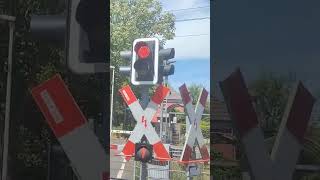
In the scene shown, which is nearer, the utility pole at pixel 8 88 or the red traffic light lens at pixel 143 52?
the red traffic light lens at pixel 143 52

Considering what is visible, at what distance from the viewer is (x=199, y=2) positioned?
1952 mm

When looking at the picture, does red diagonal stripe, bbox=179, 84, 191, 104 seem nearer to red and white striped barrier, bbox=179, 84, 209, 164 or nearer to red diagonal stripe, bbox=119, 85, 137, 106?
red and white striped barrier, bbox=179, 84, 209, 164

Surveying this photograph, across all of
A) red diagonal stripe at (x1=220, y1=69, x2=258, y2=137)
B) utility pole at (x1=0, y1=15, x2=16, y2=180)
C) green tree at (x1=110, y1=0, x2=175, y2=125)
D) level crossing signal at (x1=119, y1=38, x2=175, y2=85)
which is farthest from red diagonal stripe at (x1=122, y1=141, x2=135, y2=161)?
utility pole at (x1=0, y1=15, x2=16, y2=180)

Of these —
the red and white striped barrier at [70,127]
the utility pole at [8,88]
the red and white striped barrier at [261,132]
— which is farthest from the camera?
the utility pole at [8,88]

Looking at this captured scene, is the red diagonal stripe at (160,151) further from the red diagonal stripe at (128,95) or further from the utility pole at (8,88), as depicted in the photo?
the utility pole at (8,88)

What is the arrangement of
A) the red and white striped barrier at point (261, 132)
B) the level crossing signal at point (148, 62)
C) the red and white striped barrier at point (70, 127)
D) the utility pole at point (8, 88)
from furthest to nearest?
1. the utility pole at point (8, 88)
2. the red and white striped barrier at point (70, 127)
3. the level crossing signal at point (148, 62)
4. the red and white striped barrier at point (261, 132)

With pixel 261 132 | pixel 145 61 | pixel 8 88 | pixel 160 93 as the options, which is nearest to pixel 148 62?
pixel 145 61

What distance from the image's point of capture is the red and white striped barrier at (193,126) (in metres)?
1.90

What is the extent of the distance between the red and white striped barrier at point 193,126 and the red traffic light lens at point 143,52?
0.62 feet

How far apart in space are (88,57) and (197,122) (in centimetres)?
57

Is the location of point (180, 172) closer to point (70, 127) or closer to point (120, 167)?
point (120, 167)

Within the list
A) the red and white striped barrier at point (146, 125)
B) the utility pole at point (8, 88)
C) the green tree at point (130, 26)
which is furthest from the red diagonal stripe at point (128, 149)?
the utility pole at point (8, 88)

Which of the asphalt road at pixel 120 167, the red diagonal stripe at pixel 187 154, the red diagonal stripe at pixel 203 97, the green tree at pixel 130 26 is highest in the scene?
the green tree at pixel 130 26

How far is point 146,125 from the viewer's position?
1967 millimetres
